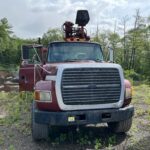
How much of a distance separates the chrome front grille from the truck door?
2072 mm

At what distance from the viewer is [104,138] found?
7840mm

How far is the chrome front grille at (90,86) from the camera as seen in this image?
7.04 m

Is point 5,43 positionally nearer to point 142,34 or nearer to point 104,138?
point 142,34

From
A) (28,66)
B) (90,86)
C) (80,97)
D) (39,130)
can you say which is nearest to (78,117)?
(80,97)

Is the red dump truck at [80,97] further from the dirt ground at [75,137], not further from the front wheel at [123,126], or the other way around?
the dirt ground at [75,137]

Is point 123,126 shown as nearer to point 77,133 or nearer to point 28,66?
point 77,133

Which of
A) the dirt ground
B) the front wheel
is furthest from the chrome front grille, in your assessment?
the dirt ground

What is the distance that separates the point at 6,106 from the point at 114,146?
18.5 ft

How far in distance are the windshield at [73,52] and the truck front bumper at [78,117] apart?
1.87m

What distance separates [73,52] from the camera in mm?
8836

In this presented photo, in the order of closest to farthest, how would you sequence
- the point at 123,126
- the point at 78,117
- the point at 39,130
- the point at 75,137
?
the point at 78,117 < the point at 39,130 < the point at 123,126 < the point at 75,137

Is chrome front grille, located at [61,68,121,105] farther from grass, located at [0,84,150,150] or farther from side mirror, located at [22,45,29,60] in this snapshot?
side mirror, located at [22,45,29,60]

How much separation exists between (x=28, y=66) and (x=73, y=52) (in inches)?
85.4

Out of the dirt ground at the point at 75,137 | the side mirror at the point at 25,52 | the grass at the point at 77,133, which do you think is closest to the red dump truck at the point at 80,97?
the dirt ground at the point at 75,137
